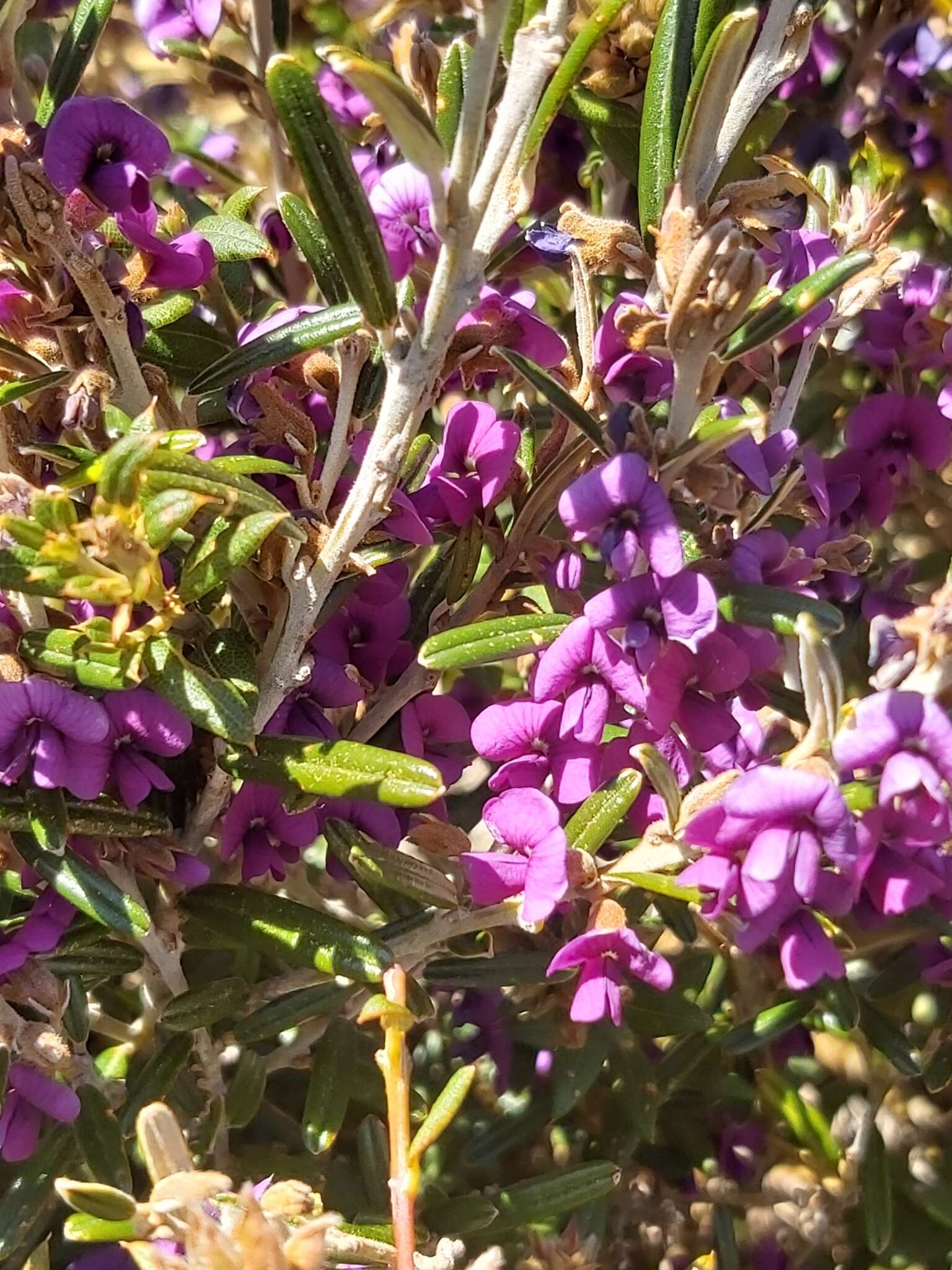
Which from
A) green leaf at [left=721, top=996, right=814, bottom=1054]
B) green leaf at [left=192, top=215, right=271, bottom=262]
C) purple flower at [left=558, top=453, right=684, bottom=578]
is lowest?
green leaf at [left=721, top=996, right=814, bottom=1054]

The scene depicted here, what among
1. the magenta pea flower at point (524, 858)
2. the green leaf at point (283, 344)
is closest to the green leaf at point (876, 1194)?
the magenta pea flower at point (524, 858)

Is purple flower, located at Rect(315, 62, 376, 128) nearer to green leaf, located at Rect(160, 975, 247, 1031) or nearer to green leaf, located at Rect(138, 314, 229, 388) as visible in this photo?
green leaf, located at Rect(138, 314, 229, 388)

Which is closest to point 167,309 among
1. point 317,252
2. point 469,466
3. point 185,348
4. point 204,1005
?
point 185,348

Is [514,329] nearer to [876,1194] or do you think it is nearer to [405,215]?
[405,215]

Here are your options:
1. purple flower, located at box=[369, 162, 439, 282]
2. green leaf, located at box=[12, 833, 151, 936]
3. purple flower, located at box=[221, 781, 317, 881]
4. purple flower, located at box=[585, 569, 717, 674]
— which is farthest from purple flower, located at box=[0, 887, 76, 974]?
purple flower, located at box=[369, 162, 439, 282]

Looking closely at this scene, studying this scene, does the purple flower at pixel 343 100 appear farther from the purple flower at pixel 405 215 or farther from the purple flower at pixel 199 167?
the purple flower at pixel 405 215

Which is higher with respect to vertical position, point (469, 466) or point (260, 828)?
point (469, 466)
